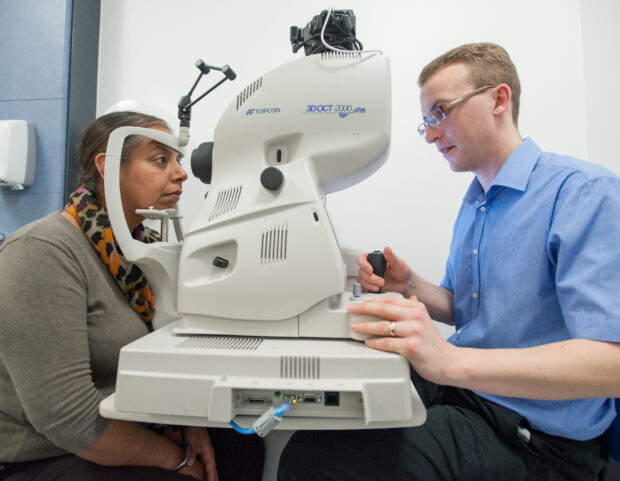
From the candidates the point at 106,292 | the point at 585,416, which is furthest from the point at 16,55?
the point at 585,416

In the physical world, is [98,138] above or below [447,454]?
above

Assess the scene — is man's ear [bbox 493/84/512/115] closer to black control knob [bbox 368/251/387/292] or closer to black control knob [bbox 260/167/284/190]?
black control knob [bbox 368/251/387/292]

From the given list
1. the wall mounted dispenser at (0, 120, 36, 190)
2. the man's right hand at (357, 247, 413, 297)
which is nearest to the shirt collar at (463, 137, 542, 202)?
the man's right hand at (357, 247, 413, 297)

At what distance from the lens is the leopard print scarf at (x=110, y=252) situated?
0.75 metres

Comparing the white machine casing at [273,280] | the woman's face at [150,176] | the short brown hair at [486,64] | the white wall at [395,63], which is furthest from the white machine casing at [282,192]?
the white wall at [395,63]

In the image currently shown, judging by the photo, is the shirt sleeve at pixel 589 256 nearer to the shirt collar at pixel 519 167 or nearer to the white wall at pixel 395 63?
the shirt collar at pixel 519 167

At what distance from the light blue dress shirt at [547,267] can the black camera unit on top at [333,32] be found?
0.50 meters

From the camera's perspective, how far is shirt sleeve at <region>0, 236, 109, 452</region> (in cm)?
59

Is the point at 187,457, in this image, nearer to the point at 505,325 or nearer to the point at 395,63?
the point at 505,325

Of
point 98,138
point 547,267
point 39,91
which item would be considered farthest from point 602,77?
point 39,91

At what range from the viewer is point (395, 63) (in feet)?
4.26

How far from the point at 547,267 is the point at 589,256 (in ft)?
0.32

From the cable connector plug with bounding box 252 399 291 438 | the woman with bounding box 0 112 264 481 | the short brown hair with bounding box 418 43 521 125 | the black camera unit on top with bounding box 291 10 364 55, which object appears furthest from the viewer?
the short brown hair with bounding box 418 43 521 125

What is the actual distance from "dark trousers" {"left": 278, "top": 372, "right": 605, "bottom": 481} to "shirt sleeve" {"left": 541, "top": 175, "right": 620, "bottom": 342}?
0.26m
